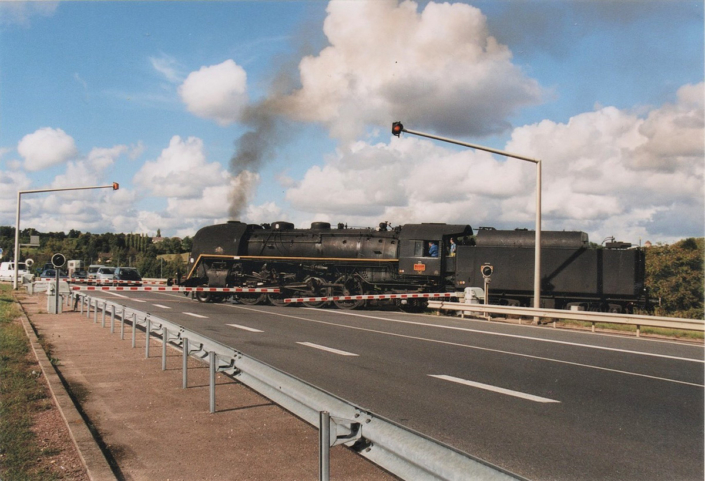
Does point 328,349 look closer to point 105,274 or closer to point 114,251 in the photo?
point 105,274

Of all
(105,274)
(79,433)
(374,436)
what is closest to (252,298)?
(105,274)

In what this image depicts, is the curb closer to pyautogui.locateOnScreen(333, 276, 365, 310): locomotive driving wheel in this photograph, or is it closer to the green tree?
pyautogui.locateOnScreen(333, 276, 365, 310): locomotive driving wheel

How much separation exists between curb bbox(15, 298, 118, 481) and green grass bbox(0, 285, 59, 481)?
5.9 inches

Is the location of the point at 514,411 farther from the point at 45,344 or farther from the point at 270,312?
the point at 270,312

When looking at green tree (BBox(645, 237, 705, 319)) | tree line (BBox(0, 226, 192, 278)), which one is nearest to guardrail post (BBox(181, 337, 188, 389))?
Result: green tree (BBox(645, 237, 705, 319))

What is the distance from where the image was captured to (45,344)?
11.9 metres

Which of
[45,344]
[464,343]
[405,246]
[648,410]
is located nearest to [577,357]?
[464,343]

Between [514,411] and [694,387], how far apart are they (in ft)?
11.5

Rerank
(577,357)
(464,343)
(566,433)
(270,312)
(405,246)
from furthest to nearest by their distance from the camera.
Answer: (405,246) → (270,312) → (464,343) → (577,357) → (566,433)

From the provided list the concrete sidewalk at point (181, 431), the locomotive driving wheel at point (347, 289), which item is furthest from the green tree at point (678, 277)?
the concrete sidewalk at point (181, 431)

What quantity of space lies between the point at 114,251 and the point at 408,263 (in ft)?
322

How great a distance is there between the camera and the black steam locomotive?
22.0 m

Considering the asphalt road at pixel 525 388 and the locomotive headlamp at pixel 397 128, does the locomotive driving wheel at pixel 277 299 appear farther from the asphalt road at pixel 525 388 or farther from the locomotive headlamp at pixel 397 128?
the locomotive headlamp at pixel 397 128

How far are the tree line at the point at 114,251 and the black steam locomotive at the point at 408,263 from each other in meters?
40.8
